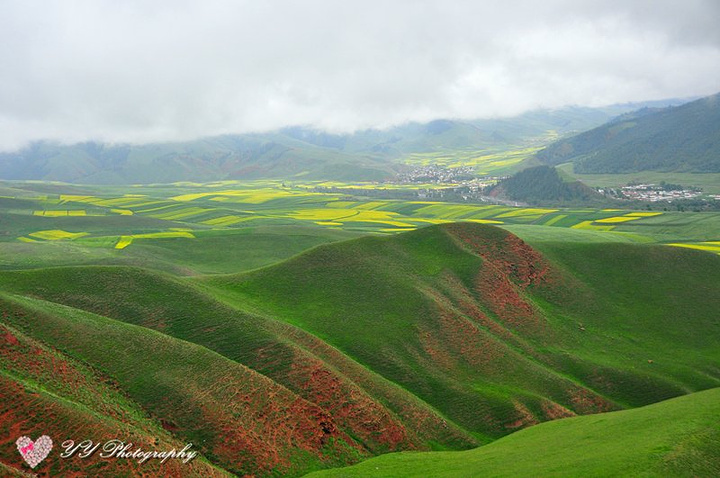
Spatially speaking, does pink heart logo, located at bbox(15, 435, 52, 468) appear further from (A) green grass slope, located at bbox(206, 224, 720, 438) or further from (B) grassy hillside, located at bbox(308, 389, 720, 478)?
(A) green grass slope, located at bbox(206, 224, 720, 438)

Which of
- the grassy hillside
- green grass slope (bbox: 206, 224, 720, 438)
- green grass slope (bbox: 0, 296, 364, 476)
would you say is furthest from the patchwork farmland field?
the grassy hillside

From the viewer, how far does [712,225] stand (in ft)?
606

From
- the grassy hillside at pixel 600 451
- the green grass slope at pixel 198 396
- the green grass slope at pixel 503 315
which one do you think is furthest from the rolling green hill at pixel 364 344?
the grassy hillside at pixel 600 451

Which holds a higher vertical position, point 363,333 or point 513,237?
point 513,237

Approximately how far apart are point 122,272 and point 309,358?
3277cm

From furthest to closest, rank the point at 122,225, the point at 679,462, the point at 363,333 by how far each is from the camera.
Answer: the point at 122,225
the point at 363,333
the point at 679,462

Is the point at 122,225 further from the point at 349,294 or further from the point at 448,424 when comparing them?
the point at 448,424

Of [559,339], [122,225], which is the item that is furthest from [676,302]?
[122,225]

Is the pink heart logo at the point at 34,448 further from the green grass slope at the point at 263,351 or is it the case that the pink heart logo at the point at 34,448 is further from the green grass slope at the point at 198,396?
the green grass slope at the point at 263,351

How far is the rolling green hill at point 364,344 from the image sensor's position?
46750mm

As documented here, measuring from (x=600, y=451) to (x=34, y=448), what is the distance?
39.8m

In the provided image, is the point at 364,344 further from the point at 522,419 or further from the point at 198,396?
the point at 198,396

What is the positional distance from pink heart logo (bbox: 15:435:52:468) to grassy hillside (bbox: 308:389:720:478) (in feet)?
65.6

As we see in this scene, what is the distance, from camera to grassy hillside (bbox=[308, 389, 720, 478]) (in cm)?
3469
